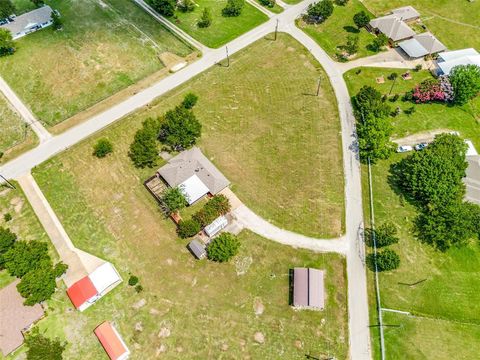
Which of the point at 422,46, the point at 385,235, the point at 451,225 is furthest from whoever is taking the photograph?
the point at 422,46

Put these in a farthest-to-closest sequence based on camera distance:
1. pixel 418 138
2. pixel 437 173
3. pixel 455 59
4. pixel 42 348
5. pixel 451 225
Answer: pixel 455 59 → pixel 418 138 → pixel 437 173 → pixel 451 225 → pixel 42 348

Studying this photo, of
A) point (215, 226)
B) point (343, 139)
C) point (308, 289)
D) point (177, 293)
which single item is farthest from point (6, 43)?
point (308, 289)

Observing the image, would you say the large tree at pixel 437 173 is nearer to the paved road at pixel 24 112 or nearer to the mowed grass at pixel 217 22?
the mowed grass at pixel 217 22

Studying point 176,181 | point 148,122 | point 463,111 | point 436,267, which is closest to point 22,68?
point 148,122

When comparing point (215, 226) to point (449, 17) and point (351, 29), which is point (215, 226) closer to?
point (351, 29)

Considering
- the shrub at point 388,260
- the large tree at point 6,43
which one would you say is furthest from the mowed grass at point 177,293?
the large tree at point 6,43
